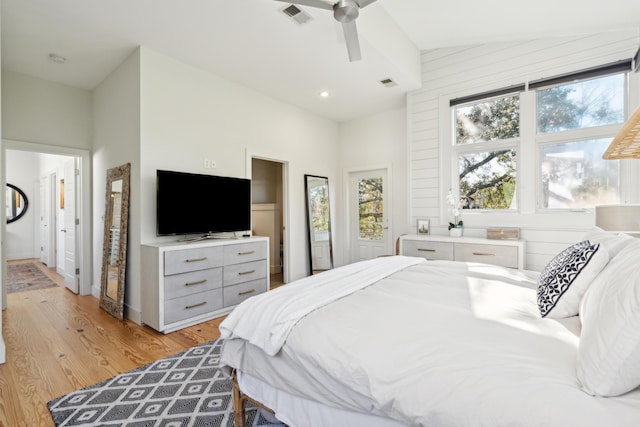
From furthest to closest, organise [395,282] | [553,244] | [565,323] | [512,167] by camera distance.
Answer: [512,167], [553,244], [395,282], [565,323]

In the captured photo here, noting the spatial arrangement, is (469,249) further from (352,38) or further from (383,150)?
(352,38)

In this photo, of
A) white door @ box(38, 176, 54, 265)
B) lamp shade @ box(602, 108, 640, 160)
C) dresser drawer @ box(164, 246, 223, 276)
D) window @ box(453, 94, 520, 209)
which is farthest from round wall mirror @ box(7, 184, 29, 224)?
lamp shade @ box(602, 108, 640, 160)

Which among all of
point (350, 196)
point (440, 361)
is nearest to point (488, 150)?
point (350, 196)

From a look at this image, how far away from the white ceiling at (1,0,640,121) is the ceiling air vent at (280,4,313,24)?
0.05 m

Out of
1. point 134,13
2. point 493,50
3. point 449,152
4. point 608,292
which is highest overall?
point 493,50

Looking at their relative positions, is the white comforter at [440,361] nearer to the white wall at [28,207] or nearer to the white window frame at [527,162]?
the white window frame at [527,162]

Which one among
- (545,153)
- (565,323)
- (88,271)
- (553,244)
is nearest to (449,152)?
(545,153)

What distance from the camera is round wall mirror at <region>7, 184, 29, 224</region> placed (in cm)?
703

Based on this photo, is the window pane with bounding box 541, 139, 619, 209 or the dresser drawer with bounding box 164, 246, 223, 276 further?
the window pane with bounding box 541, 139, 619, 209

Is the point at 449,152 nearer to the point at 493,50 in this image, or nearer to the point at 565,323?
the point at 493,50

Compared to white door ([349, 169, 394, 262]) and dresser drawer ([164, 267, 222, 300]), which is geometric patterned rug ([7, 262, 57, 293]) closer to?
dresser drawer ([164, 267, 222, 300])

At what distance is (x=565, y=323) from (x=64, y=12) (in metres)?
4.05

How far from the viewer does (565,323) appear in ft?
4.13

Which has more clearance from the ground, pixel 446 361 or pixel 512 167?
pixel 512 167
